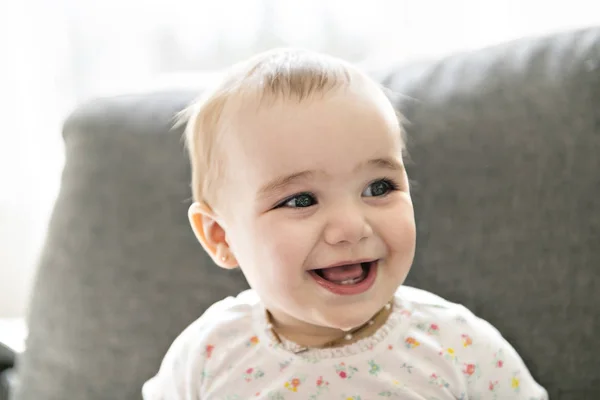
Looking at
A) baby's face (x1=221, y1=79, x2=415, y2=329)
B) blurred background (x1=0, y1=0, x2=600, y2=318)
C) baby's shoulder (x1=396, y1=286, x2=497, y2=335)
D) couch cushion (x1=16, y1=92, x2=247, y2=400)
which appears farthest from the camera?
blurred background (x1=0, y1=0, x2=600, y2=318)

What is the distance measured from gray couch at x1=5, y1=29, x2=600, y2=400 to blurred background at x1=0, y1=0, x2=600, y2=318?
215 mm

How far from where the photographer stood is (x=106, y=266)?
3.94ft

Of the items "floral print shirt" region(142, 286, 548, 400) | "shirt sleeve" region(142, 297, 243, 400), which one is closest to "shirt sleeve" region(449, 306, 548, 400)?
"floral print shirt" region(142, 286, 548, 400)

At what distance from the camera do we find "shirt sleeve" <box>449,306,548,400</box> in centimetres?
89

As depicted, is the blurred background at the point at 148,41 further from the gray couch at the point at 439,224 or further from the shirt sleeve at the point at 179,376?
the shirt sleeve at the point at 179,376

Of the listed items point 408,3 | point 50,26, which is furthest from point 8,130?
point 408,3

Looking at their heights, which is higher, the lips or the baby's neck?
the lips

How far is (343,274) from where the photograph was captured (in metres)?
0.83

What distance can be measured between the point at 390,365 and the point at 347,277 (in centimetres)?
15

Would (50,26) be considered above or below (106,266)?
above

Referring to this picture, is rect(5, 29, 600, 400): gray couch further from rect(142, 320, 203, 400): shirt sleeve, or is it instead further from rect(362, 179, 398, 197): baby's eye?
rect(362, 179, 398, 197): baby's eye

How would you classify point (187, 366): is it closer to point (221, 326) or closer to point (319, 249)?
point (221, 326)

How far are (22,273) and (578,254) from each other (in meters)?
1.40

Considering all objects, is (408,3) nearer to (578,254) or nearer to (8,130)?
(578,254)
